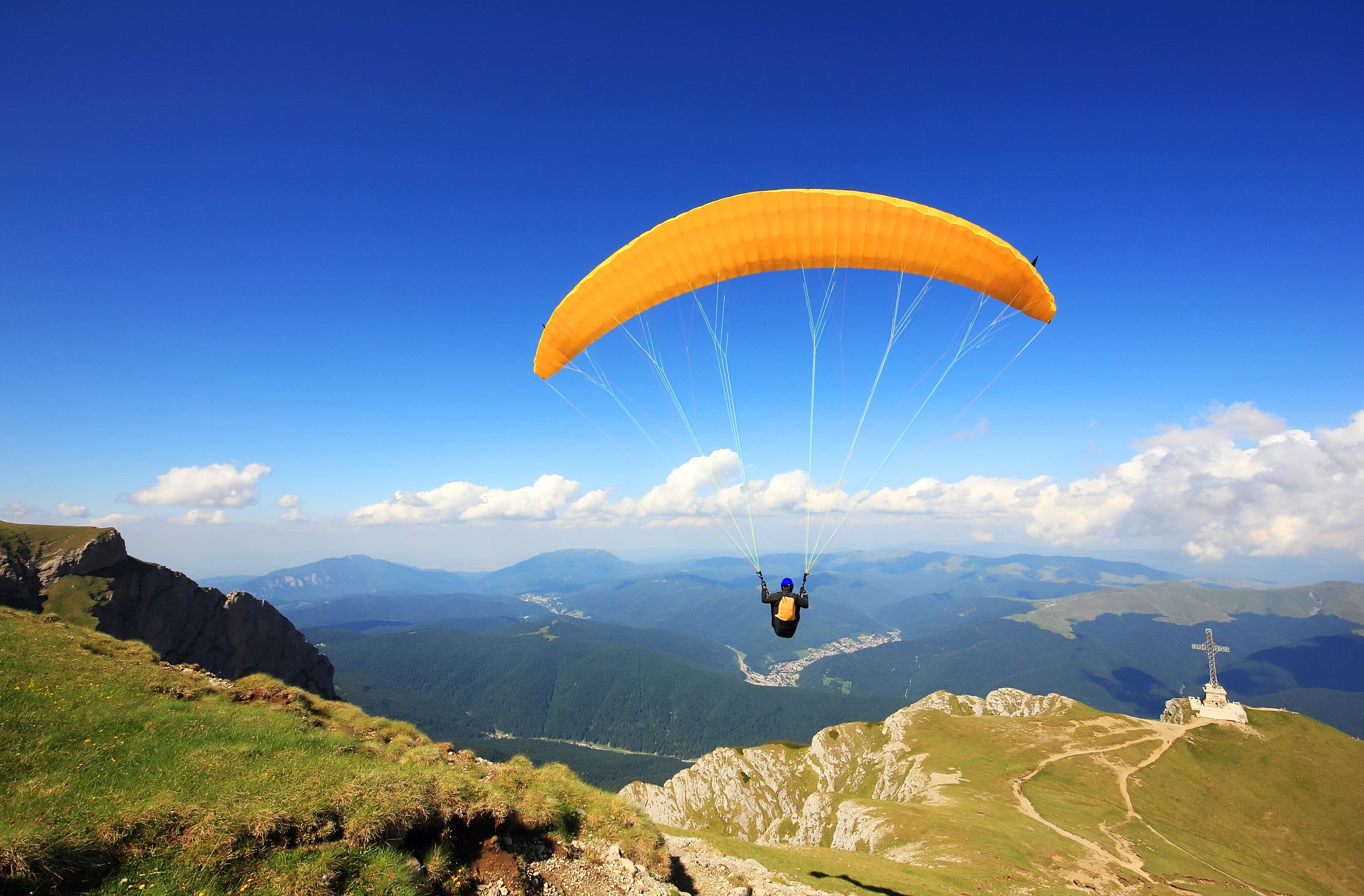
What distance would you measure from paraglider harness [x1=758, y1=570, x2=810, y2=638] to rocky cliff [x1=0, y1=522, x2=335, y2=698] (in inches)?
2616

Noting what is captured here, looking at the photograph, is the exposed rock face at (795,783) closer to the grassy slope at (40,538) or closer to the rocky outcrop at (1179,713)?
the rocky outcrop at (1179,713)

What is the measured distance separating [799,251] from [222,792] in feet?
57.9

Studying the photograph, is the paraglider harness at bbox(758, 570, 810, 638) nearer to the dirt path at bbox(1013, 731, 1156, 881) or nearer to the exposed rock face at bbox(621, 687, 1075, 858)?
the dirt path at bbox(1013, 731, 1156, 881)

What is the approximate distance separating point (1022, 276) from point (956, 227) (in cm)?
272

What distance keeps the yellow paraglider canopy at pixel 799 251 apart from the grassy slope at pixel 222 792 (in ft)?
42.1

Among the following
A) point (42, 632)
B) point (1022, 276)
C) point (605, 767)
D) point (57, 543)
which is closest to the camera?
point (1022, 276)

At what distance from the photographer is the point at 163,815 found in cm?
725

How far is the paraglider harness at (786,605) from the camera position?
13.3m

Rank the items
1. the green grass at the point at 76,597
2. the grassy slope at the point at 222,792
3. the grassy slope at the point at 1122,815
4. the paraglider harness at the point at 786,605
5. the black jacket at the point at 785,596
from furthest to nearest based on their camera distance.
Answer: the green grass at the point at 76,597 → the grassy slope at the point at 1122,815 → the black jacket at the point at 785,596 → the paraglider harness at the point at 786,605 → the grassy slope at the point at 222,792

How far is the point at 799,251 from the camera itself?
1491 cm

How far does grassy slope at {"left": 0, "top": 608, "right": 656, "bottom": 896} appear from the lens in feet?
21.9

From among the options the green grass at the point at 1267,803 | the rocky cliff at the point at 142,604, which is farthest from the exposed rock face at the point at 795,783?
the rocky cliff at the point at 142,604

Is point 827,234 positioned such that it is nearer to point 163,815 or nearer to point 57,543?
point 163,815

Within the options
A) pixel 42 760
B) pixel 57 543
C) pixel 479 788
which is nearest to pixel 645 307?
pixel 479 788
